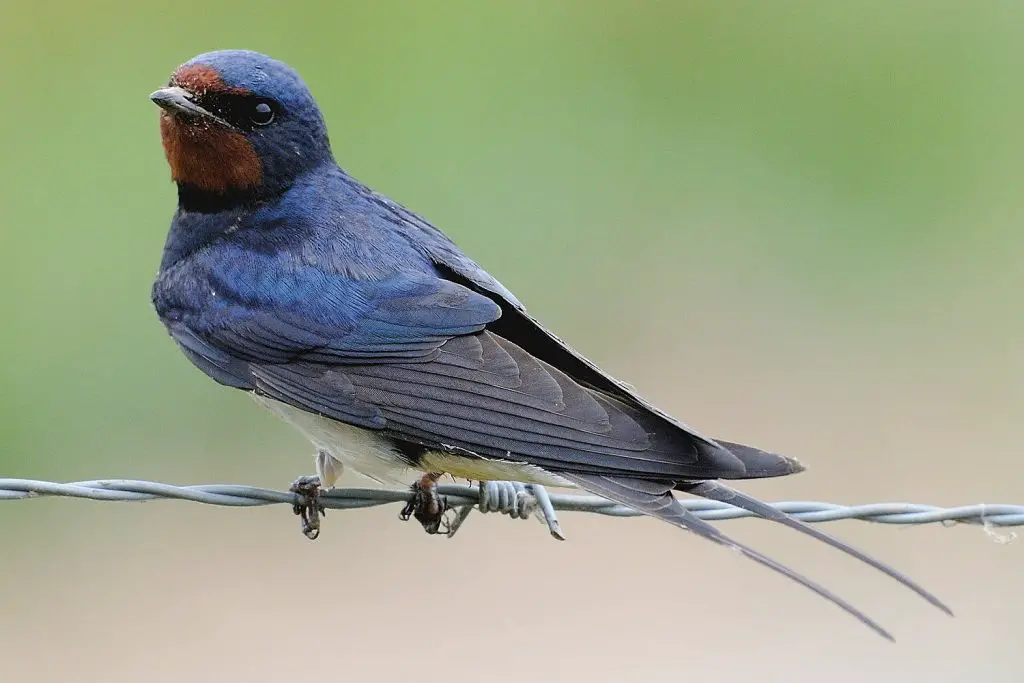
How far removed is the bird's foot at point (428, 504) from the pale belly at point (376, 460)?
0.12 feet

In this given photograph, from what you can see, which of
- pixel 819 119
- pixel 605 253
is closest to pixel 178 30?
pixel 605 253

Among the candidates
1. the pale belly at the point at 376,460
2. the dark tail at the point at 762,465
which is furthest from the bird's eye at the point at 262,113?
the dark tail at the point at 762,465

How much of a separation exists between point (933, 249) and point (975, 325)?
0.51 metres

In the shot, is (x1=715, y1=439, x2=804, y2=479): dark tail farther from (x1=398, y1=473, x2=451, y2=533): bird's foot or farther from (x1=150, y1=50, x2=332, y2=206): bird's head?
(x1=150, y1=50, x2=332, y2=206): bird's head

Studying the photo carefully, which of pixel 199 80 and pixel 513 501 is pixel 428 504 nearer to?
pixel 513 501

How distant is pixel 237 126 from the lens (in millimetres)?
3498

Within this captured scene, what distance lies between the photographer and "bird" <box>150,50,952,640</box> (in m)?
3.04

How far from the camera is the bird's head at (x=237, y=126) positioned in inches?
134

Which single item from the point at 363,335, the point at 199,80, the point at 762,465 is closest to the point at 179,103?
the point at 199,80

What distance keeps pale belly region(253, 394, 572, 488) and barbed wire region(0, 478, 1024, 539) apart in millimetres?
62

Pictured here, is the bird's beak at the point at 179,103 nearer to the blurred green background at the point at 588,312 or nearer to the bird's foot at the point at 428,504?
the bird's foot at the point at 428,504

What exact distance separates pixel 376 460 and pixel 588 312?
12.5 ft

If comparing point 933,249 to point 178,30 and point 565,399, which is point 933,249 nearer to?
point 178,30

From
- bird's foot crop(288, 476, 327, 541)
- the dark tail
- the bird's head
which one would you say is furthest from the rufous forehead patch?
the dark tail
